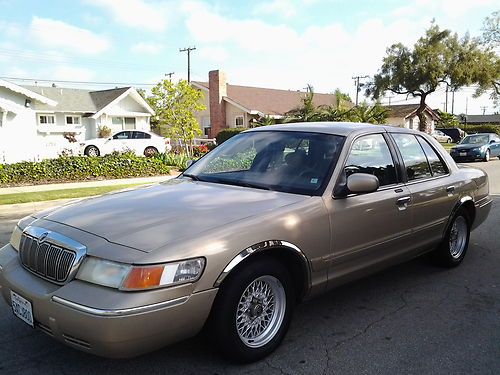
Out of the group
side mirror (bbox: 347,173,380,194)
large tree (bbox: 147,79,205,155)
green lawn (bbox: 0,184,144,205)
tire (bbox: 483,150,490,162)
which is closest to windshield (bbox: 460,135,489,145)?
tire (bbox: 483,150,490,162)

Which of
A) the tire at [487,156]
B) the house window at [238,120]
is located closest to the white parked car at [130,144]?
the house window at [238,120]

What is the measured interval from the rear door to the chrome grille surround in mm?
3051

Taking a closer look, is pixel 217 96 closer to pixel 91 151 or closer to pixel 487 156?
pixel 91 151

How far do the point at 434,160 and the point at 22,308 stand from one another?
417cm

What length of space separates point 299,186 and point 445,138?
149 ft

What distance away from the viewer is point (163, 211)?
3.20 m

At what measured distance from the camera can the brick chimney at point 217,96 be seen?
37.7 m

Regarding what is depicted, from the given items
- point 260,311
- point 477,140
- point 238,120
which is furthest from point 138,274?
point 238,120

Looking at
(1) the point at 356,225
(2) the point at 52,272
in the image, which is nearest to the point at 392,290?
(1) the point at 356,225

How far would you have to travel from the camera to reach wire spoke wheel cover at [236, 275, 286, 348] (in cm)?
312

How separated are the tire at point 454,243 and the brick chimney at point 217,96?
33.4 m

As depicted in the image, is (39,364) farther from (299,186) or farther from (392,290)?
(392,290)

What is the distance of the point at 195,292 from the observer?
2736 mm

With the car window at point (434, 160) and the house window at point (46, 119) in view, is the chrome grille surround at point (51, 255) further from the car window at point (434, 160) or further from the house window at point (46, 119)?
the house window at point (46, 119)
